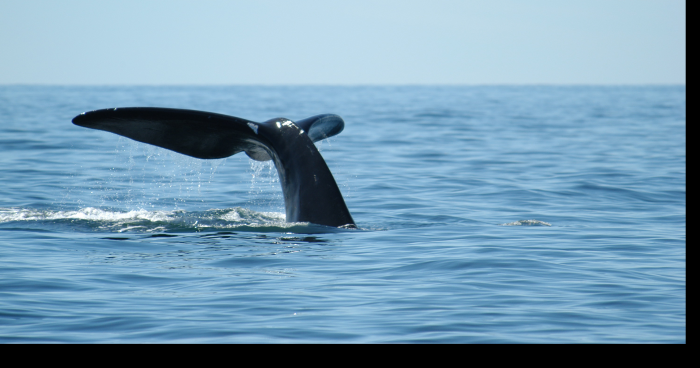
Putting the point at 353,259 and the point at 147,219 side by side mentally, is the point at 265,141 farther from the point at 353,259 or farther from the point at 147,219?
the point at 147,219

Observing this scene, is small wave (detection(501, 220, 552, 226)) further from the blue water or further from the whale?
the whale

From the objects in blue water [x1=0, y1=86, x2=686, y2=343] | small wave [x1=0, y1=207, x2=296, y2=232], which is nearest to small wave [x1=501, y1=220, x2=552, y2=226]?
blue water [x1=0, y1=86, x2=686, y2=343]

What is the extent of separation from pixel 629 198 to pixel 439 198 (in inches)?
133

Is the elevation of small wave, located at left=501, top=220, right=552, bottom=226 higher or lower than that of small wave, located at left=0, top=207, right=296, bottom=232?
lower

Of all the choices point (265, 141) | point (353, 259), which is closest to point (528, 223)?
point (353, 259)

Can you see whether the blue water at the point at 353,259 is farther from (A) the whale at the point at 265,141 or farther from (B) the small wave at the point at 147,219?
(A) the whale at the point at 265,141

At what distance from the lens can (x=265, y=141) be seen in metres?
9.69

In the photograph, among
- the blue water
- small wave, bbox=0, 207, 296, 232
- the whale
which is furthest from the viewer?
small wave, bbox=0, 207, 296, 232

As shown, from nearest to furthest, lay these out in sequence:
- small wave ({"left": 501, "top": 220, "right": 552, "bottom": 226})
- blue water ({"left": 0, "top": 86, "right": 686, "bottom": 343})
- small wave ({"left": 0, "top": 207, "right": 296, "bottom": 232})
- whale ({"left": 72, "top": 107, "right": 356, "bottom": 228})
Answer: blue water ({"left": 0, "top": 86, "right": 686, "bottom": 343}), whale ({"left": 72, "top": 107, "right": 356, "bottom": 228}), small wave ({"left": 0, "top": 207, "right": 296, "bottom": 232}), small wave ({"left": 501, "top": 220, "right": 552, "bottom": 226})

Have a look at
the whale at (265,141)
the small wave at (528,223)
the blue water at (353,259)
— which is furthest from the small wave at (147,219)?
the small wave at (528,223)

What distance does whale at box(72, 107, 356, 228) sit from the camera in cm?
870

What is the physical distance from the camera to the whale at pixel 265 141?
8.70 m
